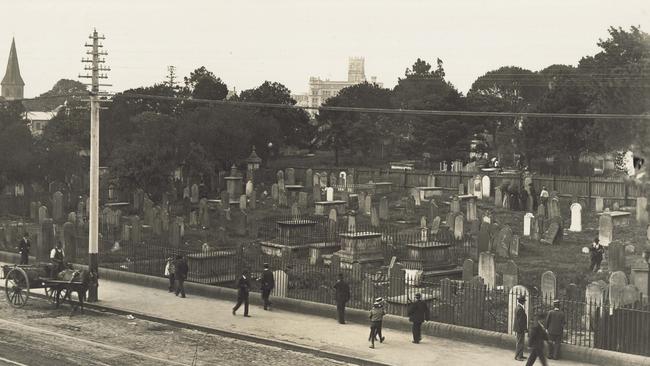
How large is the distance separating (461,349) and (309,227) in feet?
49.5

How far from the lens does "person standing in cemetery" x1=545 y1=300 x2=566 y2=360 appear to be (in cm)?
1614

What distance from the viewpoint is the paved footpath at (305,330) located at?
54.3ft

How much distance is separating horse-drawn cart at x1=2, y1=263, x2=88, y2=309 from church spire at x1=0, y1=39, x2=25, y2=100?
5139 inches

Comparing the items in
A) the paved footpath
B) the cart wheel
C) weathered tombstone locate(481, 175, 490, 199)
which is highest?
weathered tombstone locate(481, 175, 490, 199)

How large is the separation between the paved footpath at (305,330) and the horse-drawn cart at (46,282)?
1115 millimetres

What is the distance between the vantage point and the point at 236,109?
62.8m

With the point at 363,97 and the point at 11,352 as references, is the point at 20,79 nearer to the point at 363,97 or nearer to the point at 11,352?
the point at 363,97

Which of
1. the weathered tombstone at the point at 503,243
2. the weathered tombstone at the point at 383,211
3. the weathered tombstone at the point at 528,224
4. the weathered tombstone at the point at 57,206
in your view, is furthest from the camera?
the weathered tombstone at the point at 57,206

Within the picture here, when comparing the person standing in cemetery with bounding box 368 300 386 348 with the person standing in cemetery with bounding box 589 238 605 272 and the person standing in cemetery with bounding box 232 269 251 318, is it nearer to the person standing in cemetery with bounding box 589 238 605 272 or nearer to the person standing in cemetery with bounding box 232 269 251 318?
the person standing in cemetery with bounding box 232 269 251 318

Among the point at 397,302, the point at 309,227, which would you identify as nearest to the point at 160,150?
the point at 309,227

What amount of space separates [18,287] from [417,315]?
10.9 m

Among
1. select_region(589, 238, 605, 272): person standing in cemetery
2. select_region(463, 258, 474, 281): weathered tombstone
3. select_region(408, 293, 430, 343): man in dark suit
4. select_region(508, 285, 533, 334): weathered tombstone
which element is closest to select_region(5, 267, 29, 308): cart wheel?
select_region(408, 293, 430, 343): man in dark suit

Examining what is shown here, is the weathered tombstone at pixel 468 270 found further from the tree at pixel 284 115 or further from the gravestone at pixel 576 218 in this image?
the tree at pixel 284 115

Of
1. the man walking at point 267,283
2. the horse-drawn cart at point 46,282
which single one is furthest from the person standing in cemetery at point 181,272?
the man walking at point 267,283
